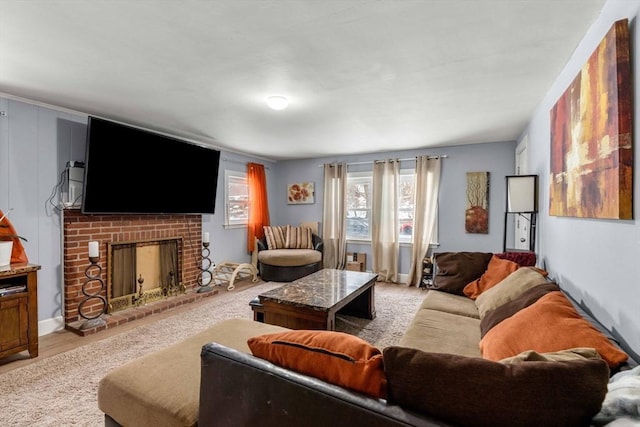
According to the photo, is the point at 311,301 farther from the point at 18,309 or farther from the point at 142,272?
the point at 142,272

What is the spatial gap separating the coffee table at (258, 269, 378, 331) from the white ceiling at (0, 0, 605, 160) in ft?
5.75

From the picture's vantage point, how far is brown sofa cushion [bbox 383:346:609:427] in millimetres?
694

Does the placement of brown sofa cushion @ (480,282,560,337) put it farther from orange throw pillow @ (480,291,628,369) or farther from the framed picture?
the framed picture

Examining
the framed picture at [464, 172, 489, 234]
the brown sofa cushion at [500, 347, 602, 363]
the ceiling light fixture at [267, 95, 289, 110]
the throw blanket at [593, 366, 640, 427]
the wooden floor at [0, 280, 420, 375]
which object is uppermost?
the ceiling light fixture at [267, 95, 289, 110]

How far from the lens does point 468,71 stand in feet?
7.05

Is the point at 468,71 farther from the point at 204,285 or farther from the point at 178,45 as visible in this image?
the point at 204,285

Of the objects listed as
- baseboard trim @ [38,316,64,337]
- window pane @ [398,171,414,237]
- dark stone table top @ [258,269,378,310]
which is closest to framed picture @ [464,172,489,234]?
window pane @ [398,171,414,237]

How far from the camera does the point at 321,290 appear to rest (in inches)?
111

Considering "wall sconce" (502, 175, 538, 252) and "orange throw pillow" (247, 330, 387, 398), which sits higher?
"wall sconce" (502, 175, 538, 252)

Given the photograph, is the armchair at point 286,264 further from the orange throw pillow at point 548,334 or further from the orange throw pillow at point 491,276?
the orange throw pillow at point 548,334

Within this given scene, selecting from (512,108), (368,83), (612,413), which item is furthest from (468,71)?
(612,413)

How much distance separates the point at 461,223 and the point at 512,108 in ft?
6.83

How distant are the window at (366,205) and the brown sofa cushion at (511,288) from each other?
2855 mm

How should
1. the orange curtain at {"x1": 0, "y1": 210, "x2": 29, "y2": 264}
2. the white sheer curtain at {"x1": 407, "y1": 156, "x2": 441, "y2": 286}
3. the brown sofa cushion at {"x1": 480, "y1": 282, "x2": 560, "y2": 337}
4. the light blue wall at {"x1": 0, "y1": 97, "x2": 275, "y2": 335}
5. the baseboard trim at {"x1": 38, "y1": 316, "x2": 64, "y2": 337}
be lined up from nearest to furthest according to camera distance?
the brown sofa cushion at {"x1": 480, "y1": 282, "x2": 560, "y2": 337}
the orange curtain at {"x1": 0, "y1": 210, "x2": 29, "y2": 264}
the light blue wall at {"x1": 0, "y1": 97, "x2": 275, "y2": 335}
the baseboard trim at {"x1": 38, "y1": 316, "x2": 64, "y2": 337}
the white sheer curtain at {"x1": 407, "y1": 156, "x2": 441, "y2": 286}
